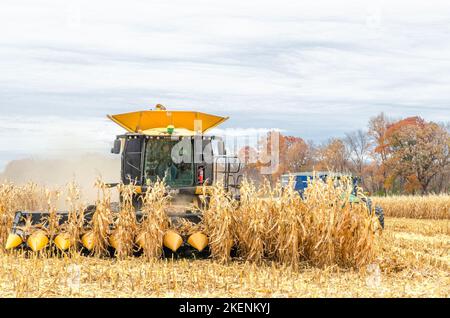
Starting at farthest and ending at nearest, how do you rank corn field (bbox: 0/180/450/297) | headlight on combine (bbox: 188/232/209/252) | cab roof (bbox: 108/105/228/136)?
cab roof (bbox: 108/105/228/136), headlight on combine (bbox: 188/232/209/252), corn field (bbox: 0/180/450/297)

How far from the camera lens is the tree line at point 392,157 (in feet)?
168

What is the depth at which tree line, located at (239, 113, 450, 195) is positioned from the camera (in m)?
51.2

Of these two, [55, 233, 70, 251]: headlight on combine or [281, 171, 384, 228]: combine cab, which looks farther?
[55, 233, 70, 251]: headlight on combine

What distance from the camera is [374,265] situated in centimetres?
975

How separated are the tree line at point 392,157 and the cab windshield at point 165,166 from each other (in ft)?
119

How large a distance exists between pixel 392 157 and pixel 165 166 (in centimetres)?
4179

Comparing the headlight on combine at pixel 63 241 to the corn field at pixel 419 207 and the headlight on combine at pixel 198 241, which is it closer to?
the headlight on combine at pixel 198 241

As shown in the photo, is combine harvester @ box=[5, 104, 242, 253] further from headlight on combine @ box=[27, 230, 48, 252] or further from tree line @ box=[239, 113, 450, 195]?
tree line @ box=[239, 113, 450, 195]

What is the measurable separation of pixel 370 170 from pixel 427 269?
4532cm

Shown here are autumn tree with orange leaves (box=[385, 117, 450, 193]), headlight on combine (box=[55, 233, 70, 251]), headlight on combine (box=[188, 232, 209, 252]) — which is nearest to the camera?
headlight on combine (box=[188, 232, 209, 252])

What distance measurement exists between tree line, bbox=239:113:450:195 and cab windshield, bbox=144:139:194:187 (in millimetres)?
36362

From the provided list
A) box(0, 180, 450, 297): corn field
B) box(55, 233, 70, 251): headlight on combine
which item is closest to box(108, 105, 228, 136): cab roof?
box(0, 180, 450, 297): corn field

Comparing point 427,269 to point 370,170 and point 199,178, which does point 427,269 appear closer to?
point 199,178
